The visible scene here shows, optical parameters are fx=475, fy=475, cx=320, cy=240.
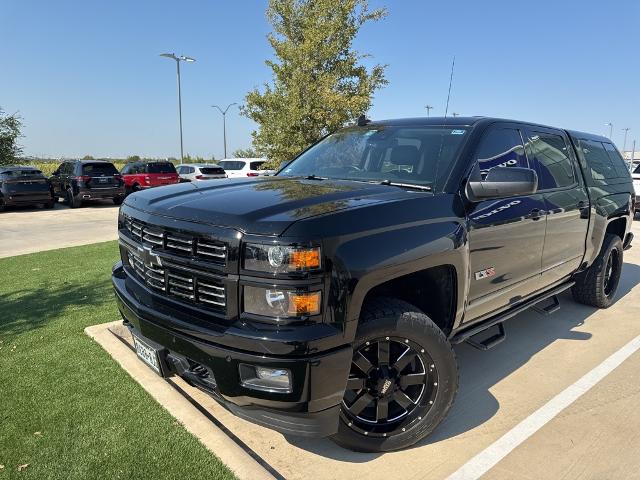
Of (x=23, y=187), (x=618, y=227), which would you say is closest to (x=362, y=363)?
(x=618, y=227)

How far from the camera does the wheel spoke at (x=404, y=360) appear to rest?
2.63m

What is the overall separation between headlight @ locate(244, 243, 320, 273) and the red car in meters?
Answer: 19.2

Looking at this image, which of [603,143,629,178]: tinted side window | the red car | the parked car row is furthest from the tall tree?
[603,143,629,178]: tinted side window

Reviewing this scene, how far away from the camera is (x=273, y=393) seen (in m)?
2.19

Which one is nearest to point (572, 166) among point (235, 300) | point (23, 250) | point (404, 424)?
point (404, 424)

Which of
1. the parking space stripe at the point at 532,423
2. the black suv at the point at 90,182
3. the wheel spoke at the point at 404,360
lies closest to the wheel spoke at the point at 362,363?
the wheel spoke at the point at 404,360

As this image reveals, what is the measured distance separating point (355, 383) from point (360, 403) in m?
0.15

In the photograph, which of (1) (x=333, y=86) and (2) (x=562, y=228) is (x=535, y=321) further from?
(1) (x=333, y=86)

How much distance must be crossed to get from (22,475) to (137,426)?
Result: 0.60 m

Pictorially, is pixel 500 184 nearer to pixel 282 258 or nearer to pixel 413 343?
pixel 413 343

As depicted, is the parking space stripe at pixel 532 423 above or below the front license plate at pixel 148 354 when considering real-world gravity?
below

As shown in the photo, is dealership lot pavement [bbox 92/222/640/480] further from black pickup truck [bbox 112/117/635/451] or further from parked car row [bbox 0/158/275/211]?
parked car row [bbox 0/158/275/211]

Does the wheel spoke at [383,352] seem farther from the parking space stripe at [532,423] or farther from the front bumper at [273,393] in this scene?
the parking space stripe at [532,423]

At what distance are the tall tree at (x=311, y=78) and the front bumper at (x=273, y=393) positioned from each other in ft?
45.8
